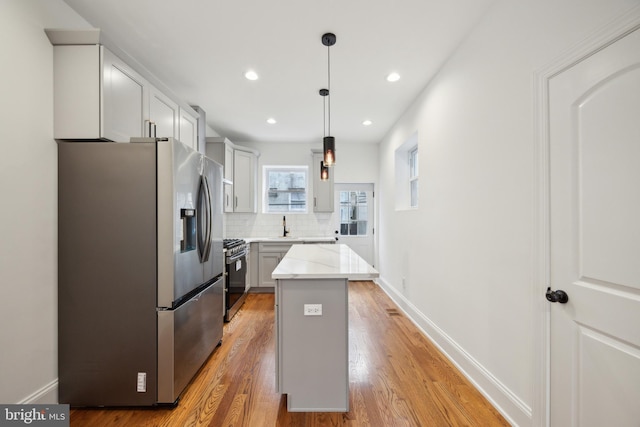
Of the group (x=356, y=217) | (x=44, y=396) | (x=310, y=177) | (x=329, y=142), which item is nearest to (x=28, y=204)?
(x=44, y=396)

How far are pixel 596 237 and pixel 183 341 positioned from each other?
251cm

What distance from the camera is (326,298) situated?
183 cm

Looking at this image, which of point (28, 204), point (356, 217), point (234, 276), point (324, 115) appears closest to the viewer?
point (28, 204)

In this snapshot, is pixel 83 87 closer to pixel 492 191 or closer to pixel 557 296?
pixel 492 191

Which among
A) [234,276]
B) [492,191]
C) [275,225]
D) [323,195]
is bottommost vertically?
[234,276]

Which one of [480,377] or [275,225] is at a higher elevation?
[275,225]

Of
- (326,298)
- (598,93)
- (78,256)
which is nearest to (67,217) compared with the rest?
(78,256)

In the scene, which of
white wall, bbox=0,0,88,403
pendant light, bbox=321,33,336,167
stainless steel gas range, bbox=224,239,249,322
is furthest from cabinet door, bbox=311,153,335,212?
white wall, bbox=0,0,88,403

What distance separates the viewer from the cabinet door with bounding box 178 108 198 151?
295 centimetres

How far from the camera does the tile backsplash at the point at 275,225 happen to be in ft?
17.6

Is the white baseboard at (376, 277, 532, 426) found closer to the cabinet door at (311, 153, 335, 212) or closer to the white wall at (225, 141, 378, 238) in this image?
the cabinet door at (311, 153, 335, 212)

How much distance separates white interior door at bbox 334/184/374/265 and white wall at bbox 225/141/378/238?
7.4 inches

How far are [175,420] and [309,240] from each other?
10.8 feet

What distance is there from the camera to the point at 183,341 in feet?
6.65
